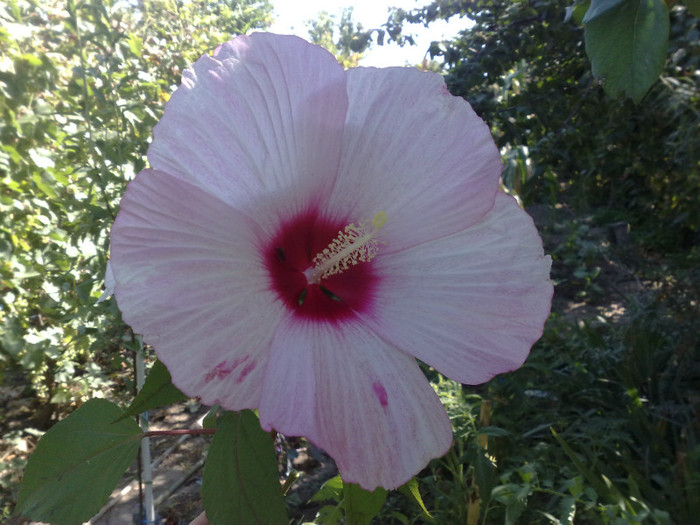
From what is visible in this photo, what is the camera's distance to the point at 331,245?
518 millimetres

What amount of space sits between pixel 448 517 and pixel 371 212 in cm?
230

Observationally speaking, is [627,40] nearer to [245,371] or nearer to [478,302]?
[478,302]

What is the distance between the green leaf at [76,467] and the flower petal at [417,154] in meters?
0.36

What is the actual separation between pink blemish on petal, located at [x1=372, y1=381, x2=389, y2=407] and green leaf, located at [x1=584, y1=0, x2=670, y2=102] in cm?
37

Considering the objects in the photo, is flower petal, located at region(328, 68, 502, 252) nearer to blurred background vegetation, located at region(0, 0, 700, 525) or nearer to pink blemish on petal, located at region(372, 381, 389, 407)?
pink blemish on petal, located at region(372, 381, 389, 407)

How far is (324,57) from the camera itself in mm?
448

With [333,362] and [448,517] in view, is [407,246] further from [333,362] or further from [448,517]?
[448,517]

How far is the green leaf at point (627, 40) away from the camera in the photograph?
543 millimetres

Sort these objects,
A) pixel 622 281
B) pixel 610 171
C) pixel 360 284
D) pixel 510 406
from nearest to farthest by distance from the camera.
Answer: pixel 360 284
pixel 510 406
pixel 610 171
pixel 622 281

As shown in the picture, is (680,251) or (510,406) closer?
(510,406)

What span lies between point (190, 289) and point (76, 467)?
10.9 inches

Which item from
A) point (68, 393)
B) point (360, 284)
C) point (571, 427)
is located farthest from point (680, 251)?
point (360, 284)

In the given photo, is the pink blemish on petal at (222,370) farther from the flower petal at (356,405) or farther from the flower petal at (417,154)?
the flower petal at (417,154)

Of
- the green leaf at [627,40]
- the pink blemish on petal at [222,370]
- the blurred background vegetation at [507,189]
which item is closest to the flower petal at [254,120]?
the pink blemish on petal at [222,370]
